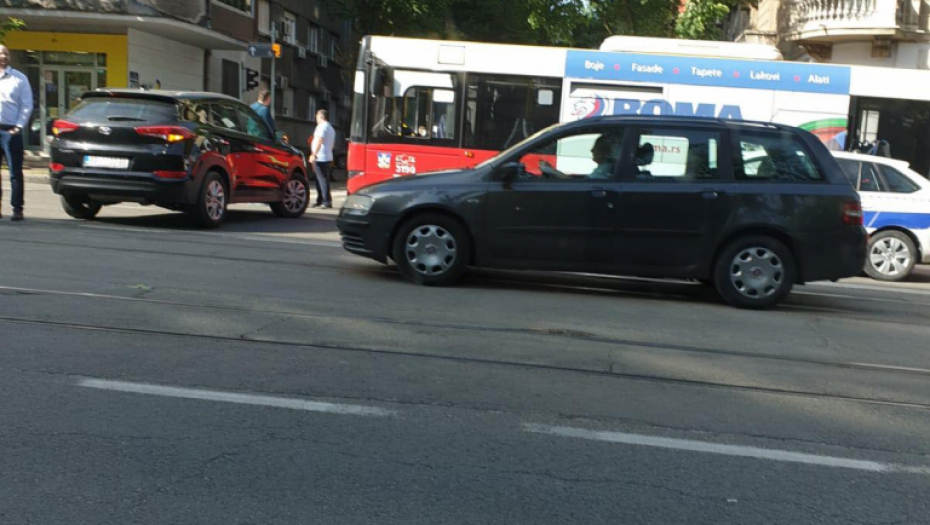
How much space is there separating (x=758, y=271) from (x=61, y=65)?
23.4 metres

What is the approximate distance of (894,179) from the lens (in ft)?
39.6

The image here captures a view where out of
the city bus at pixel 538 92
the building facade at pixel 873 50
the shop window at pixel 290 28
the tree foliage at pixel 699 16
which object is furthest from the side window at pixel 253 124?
the shop window at pixel 290 28

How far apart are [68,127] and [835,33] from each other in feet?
65.7

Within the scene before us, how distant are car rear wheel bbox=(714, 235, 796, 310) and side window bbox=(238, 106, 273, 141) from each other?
7411 millimetres

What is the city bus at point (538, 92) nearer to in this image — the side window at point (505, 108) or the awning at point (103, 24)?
the side window at point (505, 108)

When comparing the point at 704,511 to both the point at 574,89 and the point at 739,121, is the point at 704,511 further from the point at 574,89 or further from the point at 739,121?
the point at 574,89

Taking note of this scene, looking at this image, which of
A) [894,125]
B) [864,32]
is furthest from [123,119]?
[864,32]

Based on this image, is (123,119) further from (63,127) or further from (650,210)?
(650,210)

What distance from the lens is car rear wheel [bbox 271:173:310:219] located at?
14359 millimetres

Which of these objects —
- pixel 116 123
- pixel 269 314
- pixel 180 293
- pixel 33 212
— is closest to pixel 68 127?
pixel 116 123

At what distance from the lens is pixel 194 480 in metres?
3.80

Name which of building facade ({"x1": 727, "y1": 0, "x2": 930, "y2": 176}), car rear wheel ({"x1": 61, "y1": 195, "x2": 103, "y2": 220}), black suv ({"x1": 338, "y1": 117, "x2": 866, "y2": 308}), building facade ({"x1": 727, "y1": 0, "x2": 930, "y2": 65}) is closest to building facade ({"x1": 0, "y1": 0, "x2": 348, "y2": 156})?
car rear wheel ({"x1": 61, "y1": 195, "x2": 103, "y2": 220})

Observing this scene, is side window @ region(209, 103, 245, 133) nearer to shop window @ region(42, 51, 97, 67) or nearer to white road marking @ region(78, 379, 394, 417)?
white road marking @ region(78, 379, 394, 417)

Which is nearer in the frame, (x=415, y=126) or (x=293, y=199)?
(x=293, y=199)
